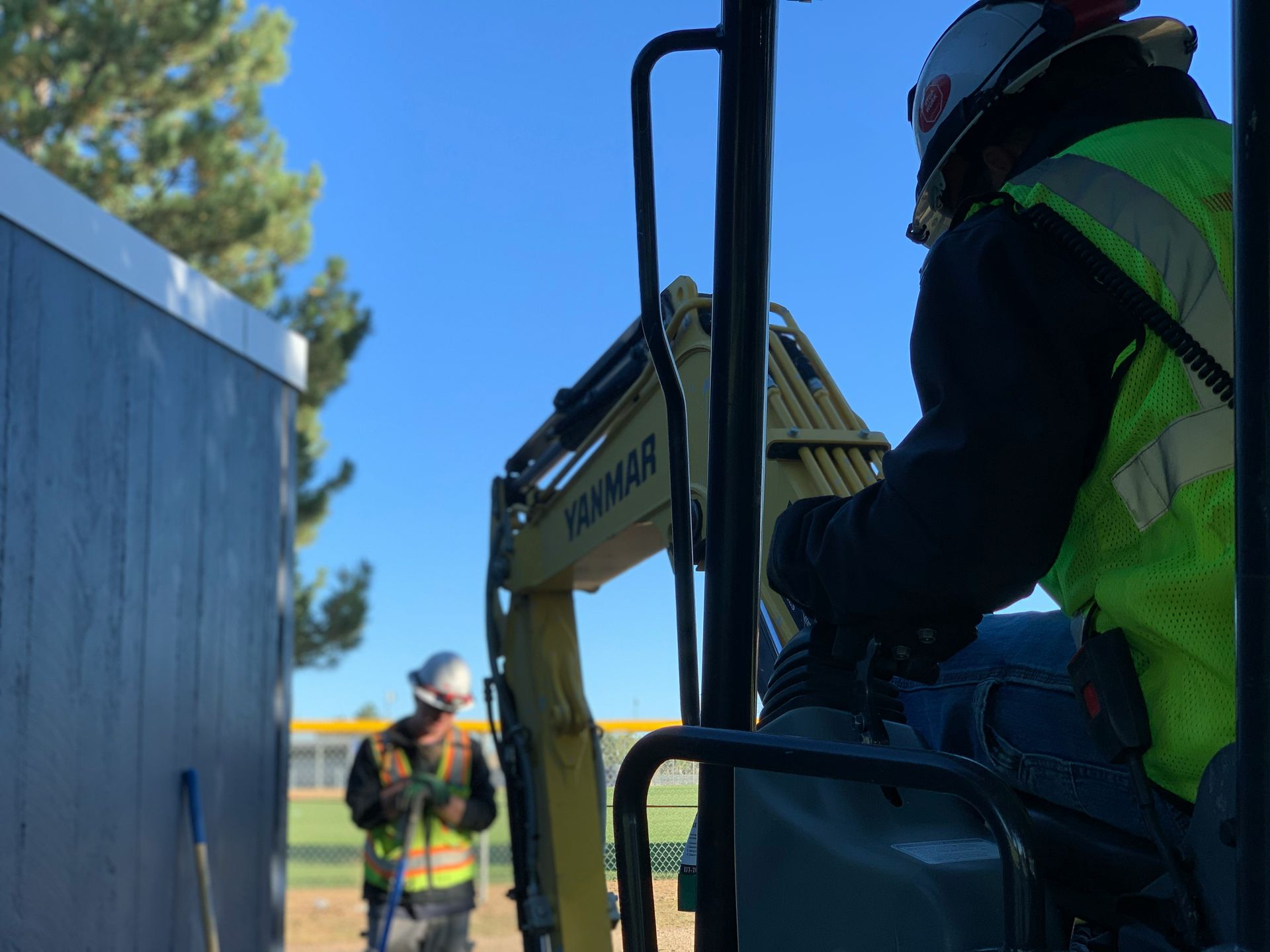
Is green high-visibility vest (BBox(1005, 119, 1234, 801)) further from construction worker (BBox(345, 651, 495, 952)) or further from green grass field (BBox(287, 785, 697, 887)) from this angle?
green grass field (BBox(287, 785, 697, 887))

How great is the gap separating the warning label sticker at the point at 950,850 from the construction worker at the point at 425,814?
227 inches

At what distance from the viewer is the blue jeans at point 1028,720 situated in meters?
1.42

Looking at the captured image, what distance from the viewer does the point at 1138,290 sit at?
130cm

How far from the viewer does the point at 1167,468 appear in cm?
129

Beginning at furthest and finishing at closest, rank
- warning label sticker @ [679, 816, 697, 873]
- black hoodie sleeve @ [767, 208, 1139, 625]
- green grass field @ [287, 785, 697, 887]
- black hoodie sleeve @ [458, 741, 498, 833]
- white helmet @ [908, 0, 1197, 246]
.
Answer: green grass field @ [287, 785, 697, 887]
black hoodie sleeve @ [458, 741, 498, 833]
white helmet @ [908, 0, 1197, 246]
warning label sticker @ [679, 816, 697, 873]
black hoodie sleeve @ [767, 208, 1139, 625]

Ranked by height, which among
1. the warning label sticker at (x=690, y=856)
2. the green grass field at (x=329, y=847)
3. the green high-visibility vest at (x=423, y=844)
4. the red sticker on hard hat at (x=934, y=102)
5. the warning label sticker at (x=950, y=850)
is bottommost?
the green grass field at (x=329, y=847)

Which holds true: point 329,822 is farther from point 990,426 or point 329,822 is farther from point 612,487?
point 990,426

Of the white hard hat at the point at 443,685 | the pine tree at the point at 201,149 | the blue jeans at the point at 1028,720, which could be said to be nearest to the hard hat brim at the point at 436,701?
the white hard hat at the point at 443,685

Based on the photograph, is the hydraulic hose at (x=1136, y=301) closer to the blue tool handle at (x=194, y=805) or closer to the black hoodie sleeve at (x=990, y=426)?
the black hoodie sleeve at (x=990, y=426)

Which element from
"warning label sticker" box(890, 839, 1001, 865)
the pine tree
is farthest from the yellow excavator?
the pine tree

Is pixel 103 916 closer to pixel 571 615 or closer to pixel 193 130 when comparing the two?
pixel 571 615

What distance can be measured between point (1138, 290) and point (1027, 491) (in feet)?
0.75

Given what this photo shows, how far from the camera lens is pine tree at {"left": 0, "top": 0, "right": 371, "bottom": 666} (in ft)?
54.2

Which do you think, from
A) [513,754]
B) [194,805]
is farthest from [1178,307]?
[194,805]
